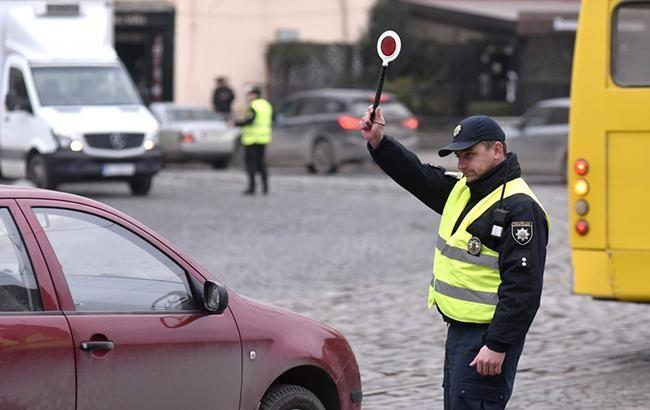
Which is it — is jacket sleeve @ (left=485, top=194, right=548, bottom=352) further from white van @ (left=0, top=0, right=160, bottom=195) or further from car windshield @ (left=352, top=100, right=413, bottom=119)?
car windshield @ (left=352, top=100, right=413, bottom=119)

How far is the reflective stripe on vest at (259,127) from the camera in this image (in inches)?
905

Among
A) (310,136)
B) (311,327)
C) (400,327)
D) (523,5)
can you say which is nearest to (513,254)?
(311,327)

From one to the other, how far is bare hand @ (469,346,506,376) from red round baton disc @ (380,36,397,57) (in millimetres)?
1228

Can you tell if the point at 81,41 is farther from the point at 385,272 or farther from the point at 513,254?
the point at 513,254

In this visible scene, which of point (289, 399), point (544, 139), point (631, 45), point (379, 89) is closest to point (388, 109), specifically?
point (544, 139)

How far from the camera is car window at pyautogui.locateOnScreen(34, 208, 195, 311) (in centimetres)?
559

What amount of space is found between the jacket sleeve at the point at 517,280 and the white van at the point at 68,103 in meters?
16.4

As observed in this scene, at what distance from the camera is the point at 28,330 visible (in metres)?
5.21

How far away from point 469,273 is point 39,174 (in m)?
16.9

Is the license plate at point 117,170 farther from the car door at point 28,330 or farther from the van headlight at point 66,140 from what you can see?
the car door at point 28,330

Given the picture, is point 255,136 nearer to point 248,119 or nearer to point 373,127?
point 248,119

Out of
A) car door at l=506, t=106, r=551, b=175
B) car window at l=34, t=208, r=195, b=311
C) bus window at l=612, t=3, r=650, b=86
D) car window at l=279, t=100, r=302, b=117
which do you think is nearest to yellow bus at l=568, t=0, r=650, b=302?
bus window at l=612, t=3, r=650, b=86

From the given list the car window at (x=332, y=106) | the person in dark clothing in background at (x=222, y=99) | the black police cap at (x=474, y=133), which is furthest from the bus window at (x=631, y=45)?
the person in dark clothing in background at (x=222, y=99)

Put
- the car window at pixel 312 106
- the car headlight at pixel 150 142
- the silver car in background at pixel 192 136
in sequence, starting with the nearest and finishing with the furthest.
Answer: the car headlight at pixel 150 142 < the car window at pixel 312 106 < the silver car in background at pixel 192 136
